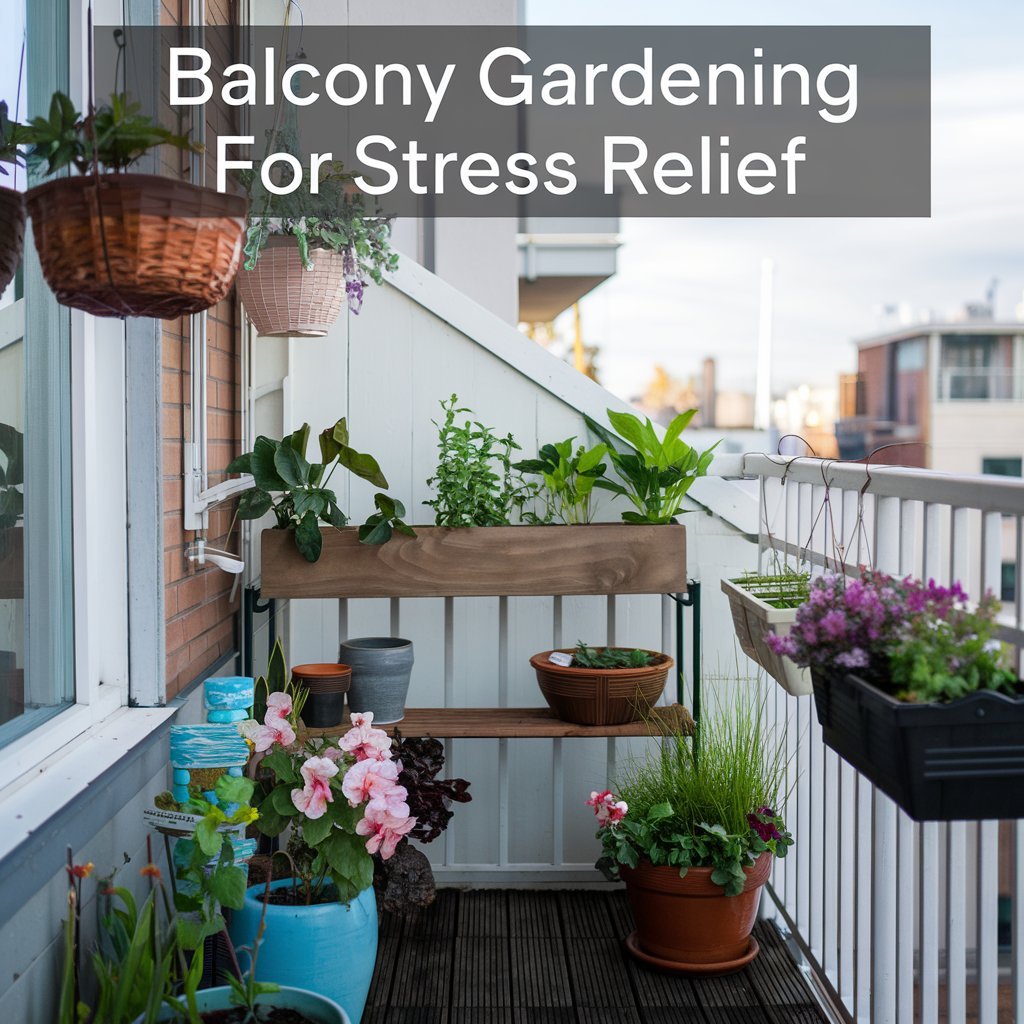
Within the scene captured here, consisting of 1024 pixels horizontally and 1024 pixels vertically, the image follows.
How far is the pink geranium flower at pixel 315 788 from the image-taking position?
2047 mm

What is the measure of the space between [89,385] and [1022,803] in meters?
1.61

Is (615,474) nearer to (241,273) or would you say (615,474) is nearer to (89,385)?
(241,273)

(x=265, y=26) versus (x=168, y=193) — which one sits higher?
(x=265, y=26)

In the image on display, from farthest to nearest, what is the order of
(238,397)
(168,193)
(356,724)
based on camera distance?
(238,397) → (356,724) → (168,193)

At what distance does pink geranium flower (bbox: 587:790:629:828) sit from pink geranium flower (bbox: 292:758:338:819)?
824mm

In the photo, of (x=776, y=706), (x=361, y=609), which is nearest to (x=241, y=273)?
(x=361, y=609)

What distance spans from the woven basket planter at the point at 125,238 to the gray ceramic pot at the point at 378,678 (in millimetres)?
1540

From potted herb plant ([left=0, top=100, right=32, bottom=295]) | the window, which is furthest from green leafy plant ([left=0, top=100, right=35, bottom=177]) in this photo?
the window

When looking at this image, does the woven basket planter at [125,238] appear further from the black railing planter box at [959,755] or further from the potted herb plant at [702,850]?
the potted herb plant at [702,850]

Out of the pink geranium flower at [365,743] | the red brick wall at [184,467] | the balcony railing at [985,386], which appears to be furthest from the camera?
the balcony railing at [985,386]

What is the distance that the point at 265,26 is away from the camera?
11.4ft

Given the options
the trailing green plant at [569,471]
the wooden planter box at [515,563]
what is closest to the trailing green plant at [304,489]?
the wooden planter box at [515,563]

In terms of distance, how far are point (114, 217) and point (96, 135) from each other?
4.0 inches

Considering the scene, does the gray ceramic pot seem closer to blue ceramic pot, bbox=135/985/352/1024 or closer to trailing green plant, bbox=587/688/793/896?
trailing green plant, bbox=587/688/793/896
